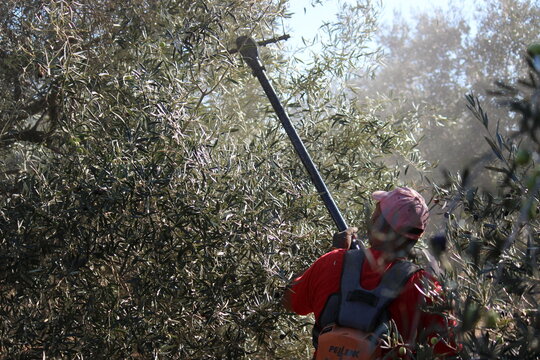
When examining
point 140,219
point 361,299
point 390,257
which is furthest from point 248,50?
point 361,299

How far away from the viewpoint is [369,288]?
348cm

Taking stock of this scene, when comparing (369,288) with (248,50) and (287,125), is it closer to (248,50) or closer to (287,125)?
(287,125)

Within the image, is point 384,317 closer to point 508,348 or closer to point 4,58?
point 508,348

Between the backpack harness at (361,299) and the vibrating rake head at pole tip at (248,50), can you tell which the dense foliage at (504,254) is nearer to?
the backpack harness at (361,299)

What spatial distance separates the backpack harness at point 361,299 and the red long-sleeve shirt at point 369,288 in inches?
1.4

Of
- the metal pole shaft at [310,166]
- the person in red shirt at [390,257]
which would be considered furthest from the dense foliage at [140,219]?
the person in red shirt at [390,257]

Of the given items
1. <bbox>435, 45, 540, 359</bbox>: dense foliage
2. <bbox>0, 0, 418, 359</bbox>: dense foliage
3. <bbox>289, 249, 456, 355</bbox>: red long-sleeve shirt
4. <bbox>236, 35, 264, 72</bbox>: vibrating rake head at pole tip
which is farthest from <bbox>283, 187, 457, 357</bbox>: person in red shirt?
<bbox>236, 35, 264, 72</bbox>: vibrating rake head at pole tip

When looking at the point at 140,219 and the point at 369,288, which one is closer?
the point at 369,288

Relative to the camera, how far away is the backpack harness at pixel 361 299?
3350mm

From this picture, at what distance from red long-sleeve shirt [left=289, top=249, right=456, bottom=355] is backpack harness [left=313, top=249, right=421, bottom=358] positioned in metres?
0.04

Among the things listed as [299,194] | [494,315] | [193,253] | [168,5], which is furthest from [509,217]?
[168,5]

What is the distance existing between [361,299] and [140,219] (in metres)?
1.36

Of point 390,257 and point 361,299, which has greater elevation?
point 390,257

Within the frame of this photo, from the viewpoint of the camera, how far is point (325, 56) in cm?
594
